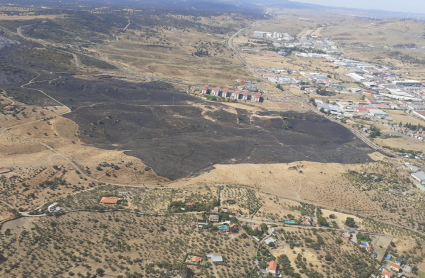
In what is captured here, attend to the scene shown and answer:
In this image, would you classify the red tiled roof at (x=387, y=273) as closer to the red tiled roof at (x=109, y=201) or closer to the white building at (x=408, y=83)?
the red tiled roof at (x=109, y=201)

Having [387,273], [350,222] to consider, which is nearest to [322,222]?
[350,222]

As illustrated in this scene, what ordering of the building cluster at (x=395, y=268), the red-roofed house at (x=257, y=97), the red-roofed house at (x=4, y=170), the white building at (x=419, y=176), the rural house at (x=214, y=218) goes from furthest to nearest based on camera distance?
1. the red-roofed house at (x=257, y=97)
2. the white building at (x=419, y=176)
3. the red-roofed house at (x=4, y=170)
4. the rural house at (x=214, y=218)
5. the building cluster at (x=395, y=268)

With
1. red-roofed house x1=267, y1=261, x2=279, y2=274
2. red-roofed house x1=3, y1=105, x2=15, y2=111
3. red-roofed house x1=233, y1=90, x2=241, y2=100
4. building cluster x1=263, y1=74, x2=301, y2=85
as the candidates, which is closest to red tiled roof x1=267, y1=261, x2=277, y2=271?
red-roofed house x1=267, y1=261, x2=279, y2=274

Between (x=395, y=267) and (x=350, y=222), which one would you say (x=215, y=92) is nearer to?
(x=350, y=222)

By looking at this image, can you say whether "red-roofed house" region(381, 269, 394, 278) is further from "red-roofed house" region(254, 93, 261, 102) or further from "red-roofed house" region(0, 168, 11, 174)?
"red-roofed house" region(254, 93, 261, 102)

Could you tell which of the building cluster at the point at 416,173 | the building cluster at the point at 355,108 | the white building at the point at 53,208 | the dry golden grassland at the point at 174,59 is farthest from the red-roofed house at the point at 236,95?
the white building at the point at 53,208

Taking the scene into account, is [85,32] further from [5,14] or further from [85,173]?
[85,173]

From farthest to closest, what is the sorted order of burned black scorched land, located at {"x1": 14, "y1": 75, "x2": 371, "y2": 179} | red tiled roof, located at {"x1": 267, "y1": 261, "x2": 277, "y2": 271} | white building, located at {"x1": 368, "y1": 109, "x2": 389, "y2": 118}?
white building, located at {"x1": 368, "y1": 109, "x2": 389, "y2": 118}
burned black scorched land, located at {"x1": 14, "y1": 75, "x2": 371, "y2": 179}
red tiled roof, located at {"x1": 267, "y1": 261, "x2": 277, "y2": 271}

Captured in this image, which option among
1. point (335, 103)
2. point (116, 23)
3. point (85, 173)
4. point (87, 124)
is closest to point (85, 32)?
point (116, 23)
